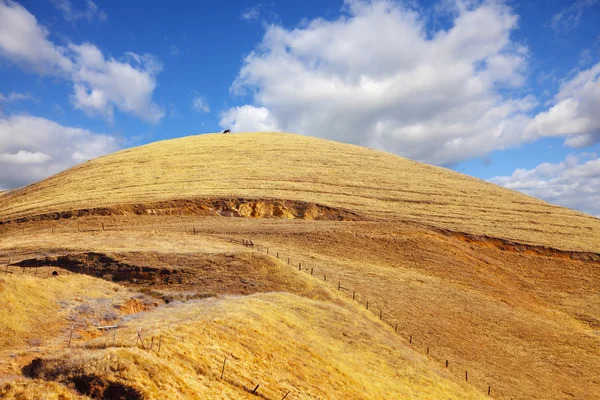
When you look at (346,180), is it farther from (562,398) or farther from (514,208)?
(562,398)

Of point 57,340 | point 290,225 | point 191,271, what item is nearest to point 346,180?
point 290,225

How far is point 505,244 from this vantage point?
1697 inches

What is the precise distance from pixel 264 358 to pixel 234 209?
108 ft

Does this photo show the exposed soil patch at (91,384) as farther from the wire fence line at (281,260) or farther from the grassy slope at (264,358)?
the wire fence line at (281,260)

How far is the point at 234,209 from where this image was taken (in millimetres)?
46469

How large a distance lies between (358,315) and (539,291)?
834 inches

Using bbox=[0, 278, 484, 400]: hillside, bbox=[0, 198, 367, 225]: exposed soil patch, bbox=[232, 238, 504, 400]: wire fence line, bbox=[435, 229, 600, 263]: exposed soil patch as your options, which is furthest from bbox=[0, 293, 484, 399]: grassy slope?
bbox=[0, 198, 367, 225]: exposed soil patch

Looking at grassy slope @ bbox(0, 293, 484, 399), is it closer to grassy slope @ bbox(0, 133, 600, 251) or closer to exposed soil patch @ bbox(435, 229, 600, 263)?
exposed soil patch @ bbox(435, 229, 600, 263)

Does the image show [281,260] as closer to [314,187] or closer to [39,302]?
[39,302]

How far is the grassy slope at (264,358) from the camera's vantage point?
10.5 metres

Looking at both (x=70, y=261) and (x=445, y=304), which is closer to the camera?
(x=70, y=261)

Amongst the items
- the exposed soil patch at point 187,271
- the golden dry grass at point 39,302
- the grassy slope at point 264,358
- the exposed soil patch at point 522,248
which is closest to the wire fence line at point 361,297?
the grassy slope at point 264,358

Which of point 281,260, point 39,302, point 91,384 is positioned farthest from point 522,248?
point 91,384

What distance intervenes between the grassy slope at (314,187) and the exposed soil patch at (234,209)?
1.50 meters
